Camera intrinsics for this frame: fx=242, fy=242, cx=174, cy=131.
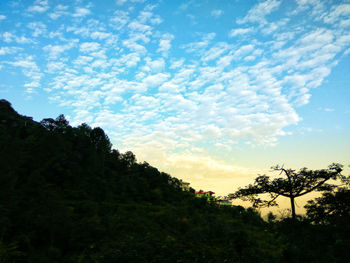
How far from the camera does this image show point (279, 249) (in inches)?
328

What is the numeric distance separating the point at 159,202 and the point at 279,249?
11.9m

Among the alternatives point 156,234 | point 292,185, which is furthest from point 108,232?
point 292,185

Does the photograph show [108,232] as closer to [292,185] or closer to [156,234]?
[156,234]

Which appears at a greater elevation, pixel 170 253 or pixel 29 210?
pixel 29 210

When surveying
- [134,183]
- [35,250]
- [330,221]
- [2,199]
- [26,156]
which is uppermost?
[26,156]

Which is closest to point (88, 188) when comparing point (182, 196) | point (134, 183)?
point (134, 183)

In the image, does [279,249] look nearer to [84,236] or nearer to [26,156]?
[84,236]

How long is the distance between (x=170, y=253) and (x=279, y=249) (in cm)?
384

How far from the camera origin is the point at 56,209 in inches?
386

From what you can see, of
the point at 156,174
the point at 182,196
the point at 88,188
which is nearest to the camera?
the point at 88,188

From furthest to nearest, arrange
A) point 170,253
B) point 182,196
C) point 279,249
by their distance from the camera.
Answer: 1. point 182,196
2. point 279,249
3. point 170,253

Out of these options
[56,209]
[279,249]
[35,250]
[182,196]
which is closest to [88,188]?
[182,196]

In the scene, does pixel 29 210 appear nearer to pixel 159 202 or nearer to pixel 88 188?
pixel 88 188

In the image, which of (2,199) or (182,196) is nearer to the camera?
(2,199)
